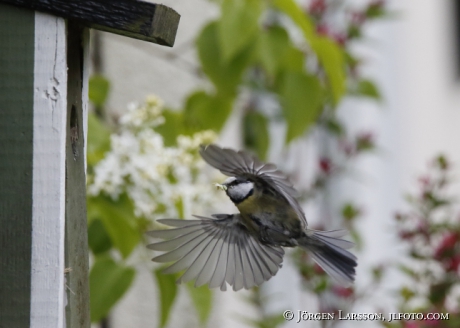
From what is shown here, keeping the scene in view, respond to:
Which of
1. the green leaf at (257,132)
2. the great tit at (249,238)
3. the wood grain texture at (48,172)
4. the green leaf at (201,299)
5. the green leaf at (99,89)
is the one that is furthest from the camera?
the green leaf at (257,132)

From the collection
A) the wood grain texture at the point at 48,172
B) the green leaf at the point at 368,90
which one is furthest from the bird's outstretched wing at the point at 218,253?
the green leaf at the point at 368,90

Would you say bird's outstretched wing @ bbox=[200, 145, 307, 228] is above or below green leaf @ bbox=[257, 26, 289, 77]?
below

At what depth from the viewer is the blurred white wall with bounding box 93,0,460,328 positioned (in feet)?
7.80

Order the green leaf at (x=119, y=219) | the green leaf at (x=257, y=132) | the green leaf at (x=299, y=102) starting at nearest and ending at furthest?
1. the green leaf at (x=119, y=219)
2. the green leaf at (x=299, y=102)
3. the green leaf at (x=257, y=132)

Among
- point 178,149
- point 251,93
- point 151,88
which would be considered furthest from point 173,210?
point 251,93

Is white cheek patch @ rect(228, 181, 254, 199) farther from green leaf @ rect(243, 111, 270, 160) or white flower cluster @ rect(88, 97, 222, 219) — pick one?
green leaf @ rect(243, 111, 270, 160)

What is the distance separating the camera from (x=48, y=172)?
96cm

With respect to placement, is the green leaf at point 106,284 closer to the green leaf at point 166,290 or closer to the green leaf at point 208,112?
the green leaf at point 166,290

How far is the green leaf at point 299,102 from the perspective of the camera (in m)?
1.86

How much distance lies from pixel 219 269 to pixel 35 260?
1.73 ft

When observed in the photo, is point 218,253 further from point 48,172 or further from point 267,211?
point 48,172

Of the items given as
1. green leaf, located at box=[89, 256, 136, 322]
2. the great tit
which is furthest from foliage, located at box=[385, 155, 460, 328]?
green leaf, located at box=[89, 256, 136, 322]

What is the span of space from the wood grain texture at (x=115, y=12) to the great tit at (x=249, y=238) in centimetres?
39

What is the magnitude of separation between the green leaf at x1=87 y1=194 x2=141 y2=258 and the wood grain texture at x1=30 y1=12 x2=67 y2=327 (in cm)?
54
